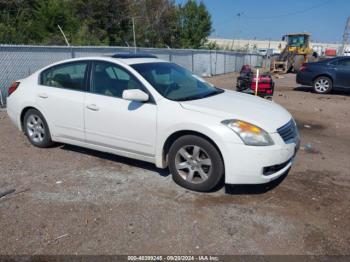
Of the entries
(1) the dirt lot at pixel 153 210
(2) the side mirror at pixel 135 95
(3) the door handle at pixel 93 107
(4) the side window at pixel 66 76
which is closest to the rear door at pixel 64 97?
(4) the side window at pixel 66 76

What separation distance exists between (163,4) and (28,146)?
113 ft

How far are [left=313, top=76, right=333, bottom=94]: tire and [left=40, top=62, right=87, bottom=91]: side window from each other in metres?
10.8

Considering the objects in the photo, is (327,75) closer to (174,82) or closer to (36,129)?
(174,82)

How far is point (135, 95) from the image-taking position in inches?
161

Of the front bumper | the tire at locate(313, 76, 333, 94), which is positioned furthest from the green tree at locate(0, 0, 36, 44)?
the front bumper

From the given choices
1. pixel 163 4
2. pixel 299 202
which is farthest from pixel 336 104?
pixel 163 4

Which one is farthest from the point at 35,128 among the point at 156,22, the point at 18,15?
the point at 156,22

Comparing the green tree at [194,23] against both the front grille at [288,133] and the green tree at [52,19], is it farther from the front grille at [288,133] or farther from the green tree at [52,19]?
the front grille at [288,133]

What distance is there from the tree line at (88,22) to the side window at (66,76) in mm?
15621

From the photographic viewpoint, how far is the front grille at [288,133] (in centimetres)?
391

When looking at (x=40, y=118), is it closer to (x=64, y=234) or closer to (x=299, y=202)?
(x=64, y=234)

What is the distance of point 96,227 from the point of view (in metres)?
3.33

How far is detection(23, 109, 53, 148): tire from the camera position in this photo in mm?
5375

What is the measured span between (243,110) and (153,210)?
161 centimetres
